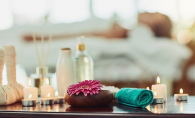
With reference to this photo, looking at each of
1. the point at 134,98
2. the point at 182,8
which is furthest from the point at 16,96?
the point at 182,8

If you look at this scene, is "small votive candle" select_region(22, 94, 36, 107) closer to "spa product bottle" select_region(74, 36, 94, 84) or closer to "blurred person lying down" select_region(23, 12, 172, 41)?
"spa product bottle" select_region(74, 36, 94, 84)

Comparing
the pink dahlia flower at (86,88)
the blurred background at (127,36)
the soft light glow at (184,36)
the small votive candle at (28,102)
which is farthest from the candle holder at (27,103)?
the soft light glow at (184,36)

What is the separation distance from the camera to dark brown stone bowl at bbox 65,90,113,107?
2.15ft

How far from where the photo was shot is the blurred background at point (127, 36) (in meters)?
1.52

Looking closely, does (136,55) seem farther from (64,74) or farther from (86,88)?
(86,88)

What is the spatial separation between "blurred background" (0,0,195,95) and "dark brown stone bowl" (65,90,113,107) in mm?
888

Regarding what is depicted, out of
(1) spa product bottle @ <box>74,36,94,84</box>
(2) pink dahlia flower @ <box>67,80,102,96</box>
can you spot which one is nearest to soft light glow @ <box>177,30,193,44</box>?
(1) spa product bottle @ <box>74,36,94,84</box>

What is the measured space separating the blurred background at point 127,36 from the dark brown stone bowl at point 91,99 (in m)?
0.89

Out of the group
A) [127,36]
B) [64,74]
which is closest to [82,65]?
[64,74]

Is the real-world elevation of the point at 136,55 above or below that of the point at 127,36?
below

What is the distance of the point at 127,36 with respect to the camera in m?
1.53

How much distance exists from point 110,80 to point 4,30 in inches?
32.4

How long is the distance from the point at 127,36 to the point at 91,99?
941 mm

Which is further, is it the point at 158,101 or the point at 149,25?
the point at 149,25
